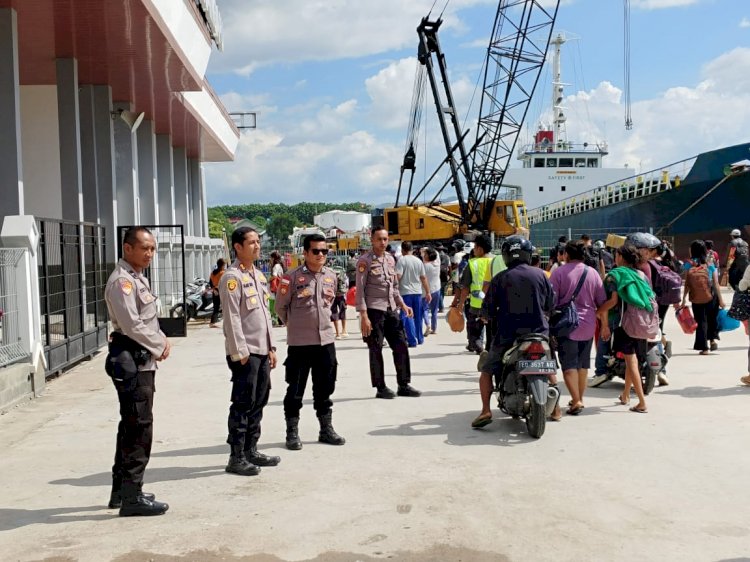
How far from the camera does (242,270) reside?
5676mm

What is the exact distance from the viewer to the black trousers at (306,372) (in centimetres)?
639

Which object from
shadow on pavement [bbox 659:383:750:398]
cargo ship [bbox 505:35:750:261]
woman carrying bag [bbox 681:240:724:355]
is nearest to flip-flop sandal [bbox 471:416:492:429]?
shadow on pavement [bbox 659:383:750:398]

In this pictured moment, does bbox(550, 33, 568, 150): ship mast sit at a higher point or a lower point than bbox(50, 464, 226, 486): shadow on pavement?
higher

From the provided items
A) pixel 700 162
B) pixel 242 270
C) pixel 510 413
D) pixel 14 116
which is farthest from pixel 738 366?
pixel 700 162

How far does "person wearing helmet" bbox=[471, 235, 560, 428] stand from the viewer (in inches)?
262

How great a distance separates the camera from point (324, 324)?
640cm

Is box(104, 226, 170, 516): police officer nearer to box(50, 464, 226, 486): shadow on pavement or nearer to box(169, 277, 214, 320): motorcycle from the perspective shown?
box(50, 464, 226, 486): shadow on pavement

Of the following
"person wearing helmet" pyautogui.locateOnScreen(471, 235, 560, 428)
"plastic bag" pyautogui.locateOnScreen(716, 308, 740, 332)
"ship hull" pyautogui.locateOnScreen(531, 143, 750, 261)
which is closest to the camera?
"person wearing helmet" pyautogui.locateOnScreen(471, 235, 560, 428)

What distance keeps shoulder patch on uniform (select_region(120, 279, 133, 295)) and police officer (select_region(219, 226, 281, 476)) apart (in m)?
0.92

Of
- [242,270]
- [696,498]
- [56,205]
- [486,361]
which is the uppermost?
[56,205]

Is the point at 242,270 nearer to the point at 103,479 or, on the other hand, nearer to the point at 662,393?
the point at 103,479

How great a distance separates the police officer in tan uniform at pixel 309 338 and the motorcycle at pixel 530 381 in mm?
1482

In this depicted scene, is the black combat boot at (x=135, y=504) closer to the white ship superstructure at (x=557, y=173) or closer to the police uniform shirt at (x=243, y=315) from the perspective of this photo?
the police uniform shirt at (x=243, y=315)

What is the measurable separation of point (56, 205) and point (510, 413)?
15512 mm
